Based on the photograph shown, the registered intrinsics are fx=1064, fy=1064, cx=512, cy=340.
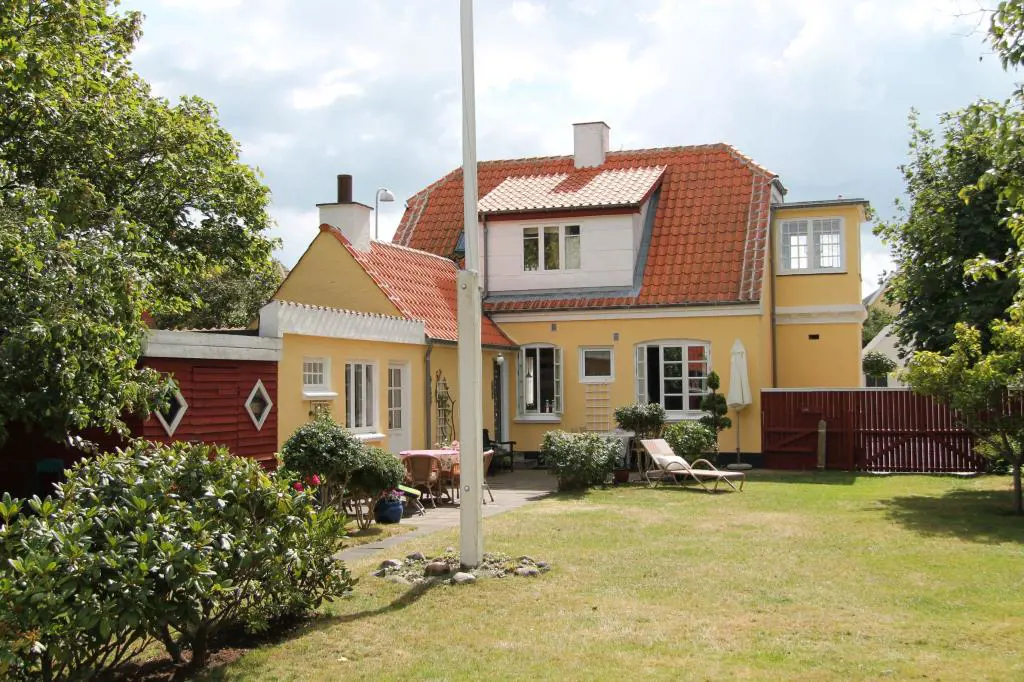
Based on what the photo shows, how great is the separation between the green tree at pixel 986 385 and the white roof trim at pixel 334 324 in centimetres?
857

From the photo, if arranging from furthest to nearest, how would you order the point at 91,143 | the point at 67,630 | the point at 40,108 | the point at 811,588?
the point at 91,143
the point at 40,108
the point at 811,588
the point at 67,630

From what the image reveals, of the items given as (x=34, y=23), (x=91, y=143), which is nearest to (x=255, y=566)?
(x=34, y=23)

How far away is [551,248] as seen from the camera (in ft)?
83.6

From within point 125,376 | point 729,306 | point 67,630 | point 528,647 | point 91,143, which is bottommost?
point 528,647

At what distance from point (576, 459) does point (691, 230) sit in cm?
898

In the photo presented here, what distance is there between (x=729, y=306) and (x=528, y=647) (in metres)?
16.6

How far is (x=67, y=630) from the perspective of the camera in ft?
19.7

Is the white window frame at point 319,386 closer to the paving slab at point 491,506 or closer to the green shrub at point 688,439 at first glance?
the paving slab at point 491,506

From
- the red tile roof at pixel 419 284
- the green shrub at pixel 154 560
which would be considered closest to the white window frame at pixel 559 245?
the red tile roof at pixel 419 284

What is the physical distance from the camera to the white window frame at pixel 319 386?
16188 mm

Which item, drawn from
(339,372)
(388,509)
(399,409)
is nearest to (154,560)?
(388,509)

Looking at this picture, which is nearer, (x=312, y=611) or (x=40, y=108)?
(x=312, y=611)

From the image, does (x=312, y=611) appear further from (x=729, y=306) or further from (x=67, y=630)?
(x=729, y=306)

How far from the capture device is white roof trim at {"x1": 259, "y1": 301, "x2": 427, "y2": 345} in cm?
1536
